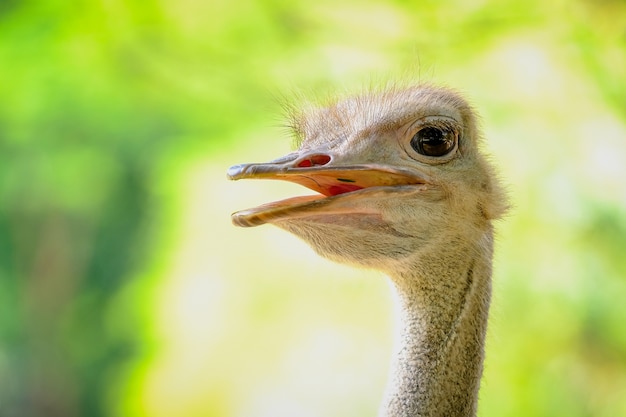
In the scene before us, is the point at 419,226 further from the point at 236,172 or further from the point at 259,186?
the point at 259,186

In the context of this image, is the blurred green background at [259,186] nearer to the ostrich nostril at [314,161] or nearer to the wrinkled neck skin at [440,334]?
the wrinkled neck skin at [440,334]

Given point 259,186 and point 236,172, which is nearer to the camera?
point 236,172

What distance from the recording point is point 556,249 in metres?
3.14

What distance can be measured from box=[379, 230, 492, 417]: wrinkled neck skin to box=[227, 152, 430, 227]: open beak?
0.14 m

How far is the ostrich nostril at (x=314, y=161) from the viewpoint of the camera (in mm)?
1210

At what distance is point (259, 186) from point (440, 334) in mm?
1896

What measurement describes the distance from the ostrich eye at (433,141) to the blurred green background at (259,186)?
5.01 ft

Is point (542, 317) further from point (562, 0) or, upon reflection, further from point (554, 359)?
point (562, 0)

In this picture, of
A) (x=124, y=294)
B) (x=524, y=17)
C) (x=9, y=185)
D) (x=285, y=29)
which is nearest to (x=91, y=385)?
(x=124, y=294)

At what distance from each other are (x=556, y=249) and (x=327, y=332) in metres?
0.88

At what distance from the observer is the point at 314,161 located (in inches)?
48.6

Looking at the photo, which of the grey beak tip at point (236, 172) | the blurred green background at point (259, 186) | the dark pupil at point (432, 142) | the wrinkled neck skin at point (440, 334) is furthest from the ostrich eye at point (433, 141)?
the blurred green background at point (259, 186)

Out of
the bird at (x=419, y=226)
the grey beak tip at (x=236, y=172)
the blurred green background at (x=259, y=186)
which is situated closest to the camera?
the grey beak tip at (x=236, y=172)

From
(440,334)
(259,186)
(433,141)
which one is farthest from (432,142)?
(259,186)
